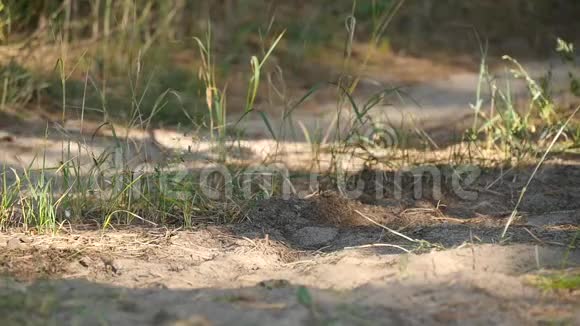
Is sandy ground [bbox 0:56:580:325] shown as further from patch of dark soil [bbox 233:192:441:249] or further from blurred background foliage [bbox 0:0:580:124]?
blurred background foliage [bbox 0:0:580:124]

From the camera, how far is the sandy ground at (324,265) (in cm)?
252

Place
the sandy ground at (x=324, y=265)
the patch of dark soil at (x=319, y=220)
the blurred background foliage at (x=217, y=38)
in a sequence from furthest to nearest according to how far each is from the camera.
A: the blurred background foliage at (x=217, y=38) < the patch of dark soil at (x=319, y=220) < the sandy ground at (x=324, y=265)

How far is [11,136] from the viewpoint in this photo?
4.54 m

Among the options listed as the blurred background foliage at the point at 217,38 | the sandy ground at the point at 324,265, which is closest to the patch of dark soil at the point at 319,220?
the sandy ground at the point at 324,265

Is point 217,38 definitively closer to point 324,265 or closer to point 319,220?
point 319,220

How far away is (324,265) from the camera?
292 cm

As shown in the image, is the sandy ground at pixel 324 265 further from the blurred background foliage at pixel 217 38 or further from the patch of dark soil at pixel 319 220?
the blurred background foliage at pixel 217 38

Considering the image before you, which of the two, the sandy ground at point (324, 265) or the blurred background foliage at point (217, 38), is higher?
the blurred background foliage at point (217, 38)

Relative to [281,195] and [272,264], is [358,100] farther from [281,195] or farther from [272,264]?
[272,264]

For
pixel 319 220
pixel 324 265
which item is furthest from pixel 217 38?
pixel 324 265

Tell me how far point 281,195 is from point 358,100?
6.57ft

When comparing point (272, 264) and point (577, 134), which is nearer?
point (272, 264)

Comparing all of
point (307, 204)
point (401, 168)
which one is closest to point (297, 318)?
point (307, 204)

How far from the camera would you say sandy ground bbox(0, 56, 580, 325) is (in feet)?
8.25
